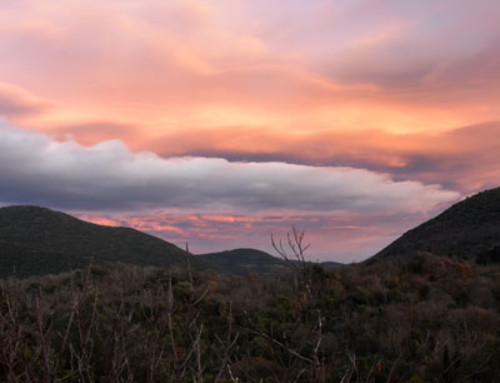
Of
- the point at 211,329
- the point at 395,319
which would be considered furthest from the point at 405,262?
the point at 211,329

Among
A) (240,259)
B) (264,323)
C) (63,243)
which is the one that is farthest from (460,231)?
(63,243)

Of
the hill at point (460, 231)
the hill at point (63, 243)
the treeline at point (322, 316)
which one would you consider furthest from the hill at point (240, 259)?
the treeline at point (322, 316)

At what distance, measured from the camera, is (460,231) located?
5475 cm

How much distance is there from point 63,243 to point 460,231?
56.8 metres

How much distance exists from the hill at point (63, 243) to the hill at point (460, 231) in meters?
30.2

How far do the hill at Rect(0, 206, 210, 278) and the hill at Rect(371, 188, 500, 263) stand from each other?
30.2m

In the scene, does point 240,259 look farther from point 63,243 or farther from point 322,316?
point 322,316

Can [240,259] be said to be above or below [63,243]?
below

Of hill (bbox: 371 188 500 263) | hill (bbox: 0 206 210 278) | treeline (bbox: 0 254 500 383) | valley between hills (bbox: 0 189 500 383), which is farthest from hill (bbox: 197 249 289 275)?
treeline (bbox: 0 254 500 383)

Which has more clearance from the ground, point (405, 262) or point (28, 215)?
point (28, 215)

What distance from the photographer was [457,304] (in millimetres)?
19062

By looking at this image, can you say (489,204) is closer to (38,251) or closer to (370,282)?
(370,282)

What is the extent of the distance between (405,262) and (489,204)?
1683 inches

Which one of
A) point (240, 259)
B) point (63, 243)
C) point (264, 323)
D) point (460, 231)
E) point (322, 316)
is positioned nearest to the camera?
point (322, 316)
